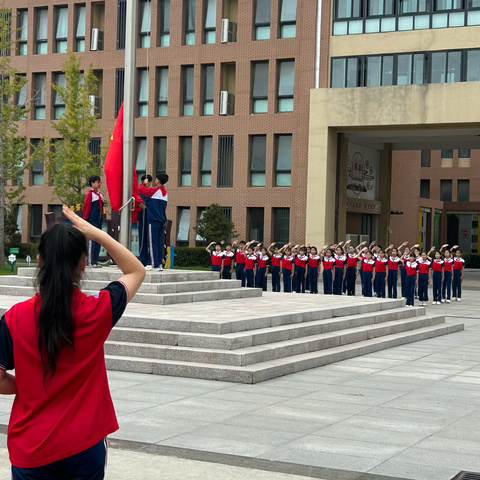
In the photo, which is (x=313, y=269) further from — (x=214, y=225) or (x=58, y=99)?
(x=58, y=99)

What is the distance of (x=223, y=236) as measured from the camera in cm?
3825

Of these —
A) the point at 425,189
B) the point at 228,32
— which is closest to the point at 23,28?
the point at 228,32

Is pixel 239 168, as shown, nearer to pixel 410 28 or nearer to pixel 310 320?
pixel 410 28

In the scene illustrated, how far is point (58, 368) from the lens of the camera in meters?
3.30

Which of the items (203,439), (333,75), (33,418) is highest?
(333,75)

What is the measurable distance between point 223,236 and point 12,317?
35.0 meters

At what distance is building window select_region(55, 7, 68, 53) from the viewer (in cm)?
4372

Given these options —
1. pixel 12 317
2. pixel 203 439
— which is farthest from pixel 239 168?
pixel 12 317

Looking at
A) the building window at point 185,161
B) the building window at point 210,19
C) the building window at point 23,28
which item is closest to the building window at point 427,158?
the building window at point 185,161

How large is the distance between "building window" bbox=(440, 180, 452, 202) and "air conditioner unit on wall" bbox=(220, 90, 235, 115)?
3648cm

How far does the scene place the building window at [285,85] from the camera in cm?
3875

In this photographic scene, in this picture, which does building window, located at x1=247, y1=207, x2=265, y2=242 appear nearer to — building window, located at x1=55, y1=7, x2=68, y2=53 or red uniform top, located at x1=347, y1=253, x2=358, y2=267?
red uniform top, located at x1=347, y1=253, x2=358, y2=267

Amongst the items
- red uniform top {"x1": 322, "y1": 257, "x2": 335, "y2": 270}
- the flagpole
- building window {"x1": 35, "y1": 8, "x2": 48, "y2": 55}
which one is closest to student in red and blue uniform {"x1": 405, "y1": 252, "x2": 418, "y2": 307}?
red uniform top {"x1": 322, "y1": 257, "x2": 335, "y2": 270}

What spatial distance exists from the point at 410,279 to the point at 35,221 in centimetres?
→ 2611
